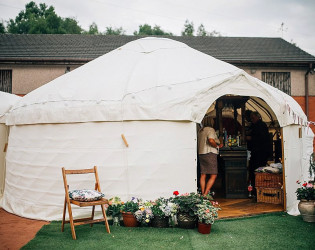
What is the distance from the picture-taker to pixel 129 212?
5195mm

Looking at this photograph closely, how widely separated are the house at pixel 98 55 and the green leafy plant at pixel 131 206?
29.5 feet

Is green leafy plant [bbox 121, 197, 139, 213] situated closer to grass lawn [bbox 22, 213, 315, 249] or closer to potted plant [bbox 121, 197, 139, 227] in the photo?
potted plant [bbox 121, 197, 139, 227]

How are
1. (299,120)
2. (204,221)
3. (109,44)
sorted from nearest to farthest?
(204,221), (299,120), (109,44)

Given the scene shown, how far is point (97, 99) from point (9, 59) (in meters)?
8.95

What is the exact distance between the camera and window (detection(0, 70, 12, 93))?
13.4 metres

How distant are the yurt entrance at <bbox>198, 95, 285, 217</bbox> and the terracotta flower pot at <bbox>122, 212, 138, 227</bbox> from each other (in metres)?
1.57

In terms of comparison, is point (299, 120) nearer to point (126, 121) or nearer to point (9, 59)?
point (126, 121)

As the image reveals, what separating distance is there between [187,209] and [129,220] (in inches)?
35.4

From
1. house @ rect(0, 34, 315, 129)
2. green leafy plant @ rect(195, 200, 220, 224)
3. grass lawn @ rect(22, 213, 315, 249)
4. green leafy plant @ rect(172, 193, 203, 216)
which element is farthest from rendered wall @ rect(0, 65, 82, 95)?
green leafy plant @ rect(195, 200, 220, 224)

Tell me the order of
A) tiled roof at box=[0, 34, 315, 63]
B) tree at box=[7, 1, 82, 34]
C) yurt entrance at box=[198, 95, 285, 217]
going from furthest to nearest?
1. tree at box=[7, 1, 82, 34]
2. tiled roof at box=[0, 34, 315, 63]
3. yurt entrance at box=[198, 95, 285, 217]

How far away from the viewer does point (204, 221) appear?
485 cm

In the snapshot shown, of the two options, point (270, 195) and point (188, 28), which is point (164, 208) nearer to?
point (270, 195)

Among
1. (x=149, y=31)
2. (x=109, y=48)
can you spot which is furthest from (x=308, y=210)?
(x=149, y=31)

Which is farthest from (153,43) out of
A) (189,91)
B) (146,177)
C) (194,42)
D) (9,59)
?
(194,42)
